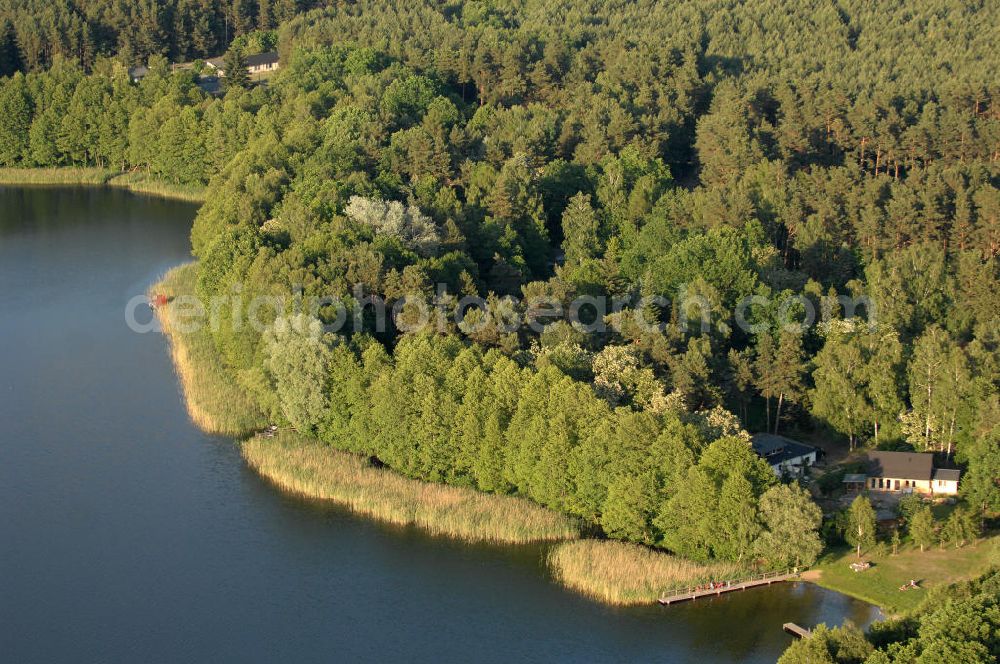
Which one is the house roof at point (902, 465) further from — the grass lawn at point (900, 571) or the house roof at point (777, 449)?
the grass lawn at point (900, 571)

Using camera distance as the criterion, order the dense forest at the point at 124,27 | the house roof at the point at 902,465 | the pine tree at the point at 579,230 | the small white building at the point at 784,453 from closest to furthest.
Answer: the house roof at the point at 902,465 < the small white building at the point at 784,453 < the pine tree at the point at 579,230 < the dense forest at the point at 124,27

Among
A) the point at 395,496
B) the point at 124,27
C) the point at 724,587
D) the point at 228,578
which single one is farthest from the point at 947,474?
the point at 124,27

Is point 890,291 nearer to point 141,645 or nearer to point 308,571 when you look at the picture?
point 308,571

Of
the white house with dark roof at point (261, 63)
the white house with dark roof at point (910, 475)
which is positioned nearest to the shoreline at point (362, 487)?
the white house with dark roof at point (910, 475)

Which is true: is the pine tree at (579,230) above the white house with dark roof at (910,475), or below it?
above

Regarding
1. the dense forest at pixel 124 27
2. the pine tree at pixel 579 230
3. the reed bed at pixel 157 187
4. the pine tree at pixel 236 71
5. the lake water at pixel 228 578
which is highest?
the dense forest at pixel 124 27

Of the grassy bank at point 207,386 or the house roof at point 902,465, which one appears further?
the grassy bank at point 207,386

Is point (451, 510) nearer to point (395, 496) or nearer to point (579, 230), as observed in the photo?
point (395, 496)

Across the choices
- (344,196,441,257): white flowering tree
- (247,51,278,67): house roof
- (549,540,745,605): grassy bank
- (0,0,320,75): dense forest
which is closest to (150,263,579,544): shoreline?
(549,540,745,605): grassy bank

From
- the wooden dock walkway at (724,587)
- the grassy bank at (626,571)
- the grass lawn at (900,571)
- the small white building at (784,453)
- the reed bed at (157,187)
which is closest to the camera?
the grass lawn at (900,571)
